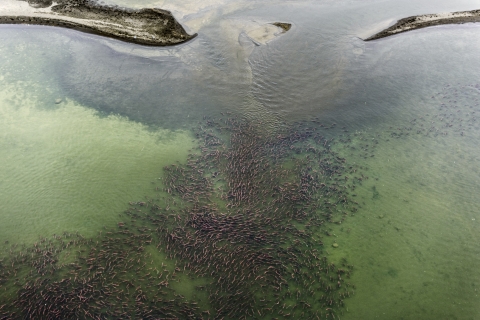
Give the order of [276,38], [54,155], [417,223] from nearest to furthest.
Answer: [417,223]
[54,155]
[276,38]

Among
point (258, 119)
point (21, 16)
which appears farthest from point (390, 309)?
point (21, 16)

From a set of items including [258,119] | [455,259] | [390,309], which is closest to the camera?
[390,309]

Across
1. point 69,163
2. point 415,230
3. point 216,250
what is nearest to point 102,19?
point 69,163

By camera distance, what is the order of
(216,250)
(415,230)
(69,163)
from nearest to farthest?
(216,250), (415,230), (69,163)

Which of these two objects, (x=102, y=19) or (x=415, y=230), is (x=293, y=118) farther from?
(x=102, y=19)

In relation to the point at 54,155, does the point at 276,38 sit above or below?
above

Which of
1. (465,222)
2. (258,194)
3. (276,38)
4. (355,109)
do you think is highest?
(276,38)

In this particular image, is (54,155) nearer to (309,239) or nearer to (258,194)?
(258,194)

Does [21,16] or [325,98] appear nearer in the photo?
[325,98]
